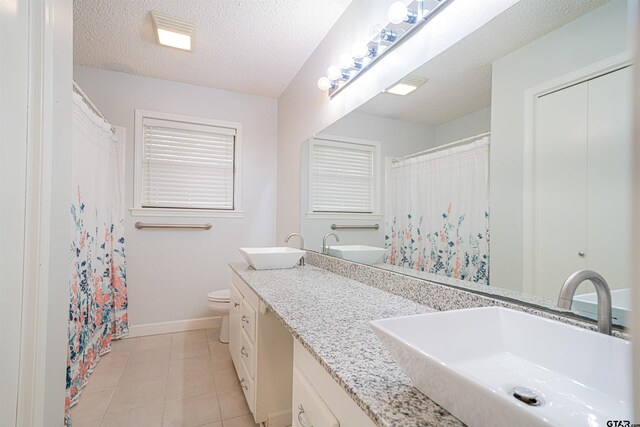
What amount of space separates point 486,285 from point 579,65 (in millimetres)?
689

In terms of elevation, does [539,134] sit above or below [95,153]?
below

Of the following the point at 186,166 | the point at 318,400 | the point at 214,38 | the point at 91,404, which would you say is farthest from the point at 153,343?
the point at 214,38

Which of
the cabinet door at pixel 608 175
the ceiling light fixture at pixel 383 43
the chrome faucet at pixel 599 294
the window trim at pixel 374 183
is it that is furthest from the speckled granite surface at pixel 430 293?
the ceiling light fixture at pixel 383 43

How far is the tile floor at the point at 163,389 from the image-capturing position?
1.65m

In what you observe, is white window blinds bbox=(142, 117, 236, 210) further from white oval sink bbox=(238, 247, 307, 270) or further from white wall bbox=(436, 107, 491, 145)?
white wall bbox=(436, 107, 491, 145)

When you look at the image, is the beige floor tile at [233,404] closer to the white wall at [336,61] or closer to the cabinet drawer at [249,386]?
the cabinet drawer at [249,386]

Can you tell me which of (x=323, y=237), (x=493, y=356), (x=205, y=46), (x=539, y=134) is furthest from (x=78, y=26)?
(x=493, y=356)

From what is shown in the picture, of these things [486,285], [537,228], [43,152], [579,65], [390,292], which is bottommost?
[390,292]

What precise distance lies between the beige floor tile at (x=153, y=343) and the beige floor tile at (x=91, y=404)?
2.02 ft

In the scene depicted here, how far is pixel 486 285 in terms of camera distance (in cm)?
105

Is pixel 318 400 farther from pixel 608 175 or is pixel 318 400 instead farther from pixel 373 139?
pixel 373 139

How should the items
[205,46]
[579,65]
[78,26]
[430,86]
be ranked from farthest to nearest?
1. [205,46]
2. [78,26]
3. [430,86]
4. [579,65]

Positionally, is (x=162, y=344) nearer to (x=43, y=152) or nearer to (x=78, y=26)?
(x=43, y=152)

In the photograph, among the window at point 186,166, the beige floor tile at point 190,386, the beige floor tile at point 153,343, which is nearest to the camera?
the beige floor tile at point 190,386
